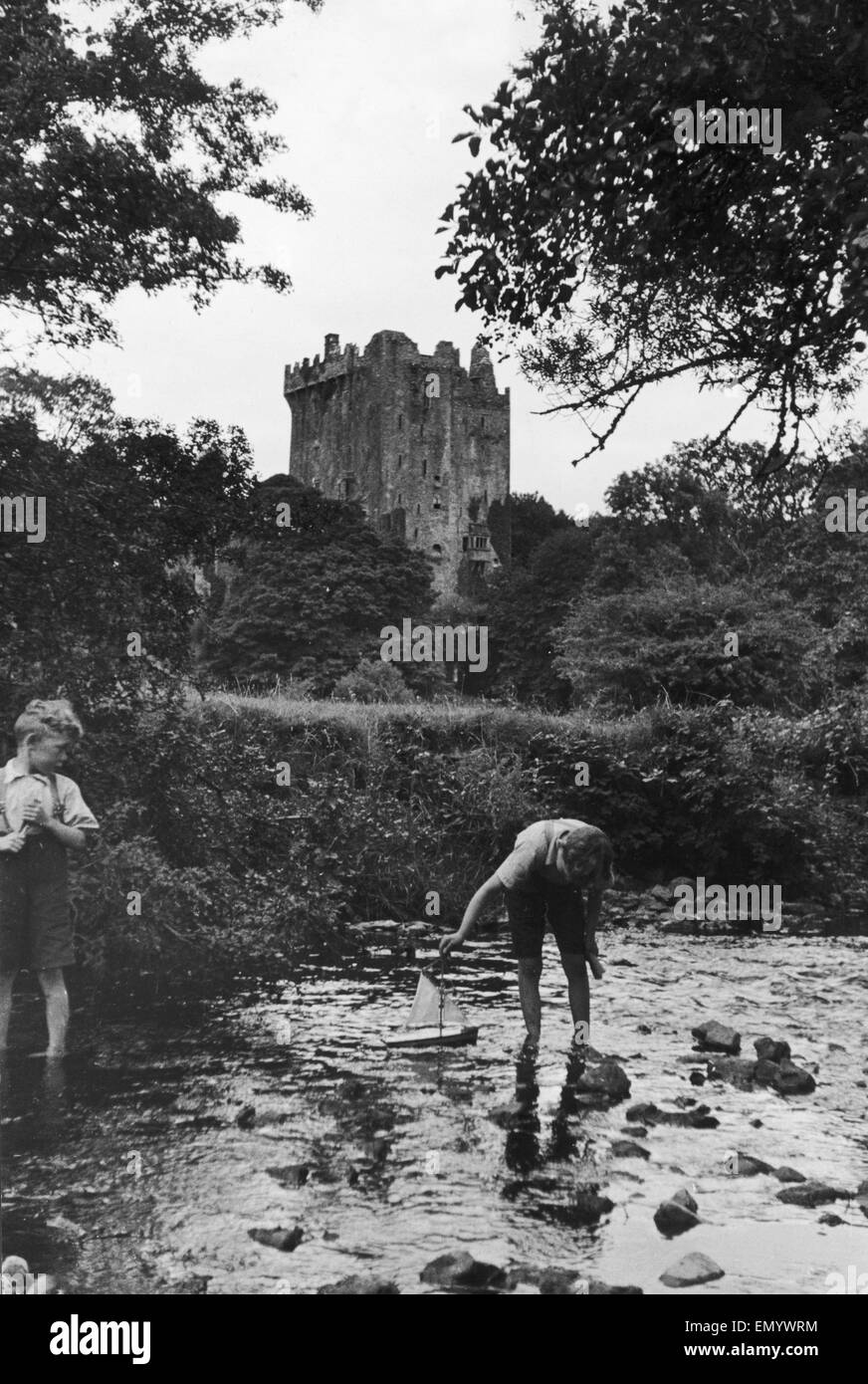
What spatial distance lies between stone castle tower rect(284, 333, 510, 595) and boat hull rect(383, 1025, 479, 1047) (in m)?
54.9

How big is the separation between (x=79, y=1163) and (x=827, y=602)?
2932 cm

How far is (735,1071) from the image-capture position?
895 centimetres

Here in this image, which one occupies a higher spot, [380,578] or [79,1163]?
[380,578]

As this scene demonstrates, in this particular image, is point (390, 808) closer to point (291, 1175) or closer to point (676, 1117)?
point (676, 1117)

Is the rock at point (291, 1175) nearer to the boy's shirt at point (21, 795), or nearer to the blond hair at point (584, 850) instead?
the boy's shirt at point (21, 795)

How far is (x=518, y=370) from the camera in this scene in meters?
9.77

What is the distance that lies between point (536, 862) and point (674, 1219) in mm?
3349

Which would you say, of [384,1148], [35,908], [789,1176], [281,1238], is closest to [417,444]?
[35,908]

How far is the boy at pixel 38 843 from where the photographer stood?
771 cm

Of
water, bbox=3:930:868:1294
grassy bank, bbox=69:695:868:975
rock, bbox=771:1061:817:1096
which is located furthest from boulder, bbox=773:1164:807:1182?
grassy bank, bbox=69:695:868:975

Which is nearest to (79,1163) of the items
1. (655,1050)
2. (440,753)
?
(655,1050)

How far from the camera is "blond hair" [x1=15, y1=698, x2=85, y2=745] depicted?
7.82 m

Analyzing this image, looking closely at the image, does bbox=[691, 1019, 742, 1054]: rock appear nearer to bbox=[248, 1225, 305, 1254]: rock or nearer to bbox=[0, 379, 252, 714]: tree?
bbox=[248, 1225, 305, 1254]: rock
